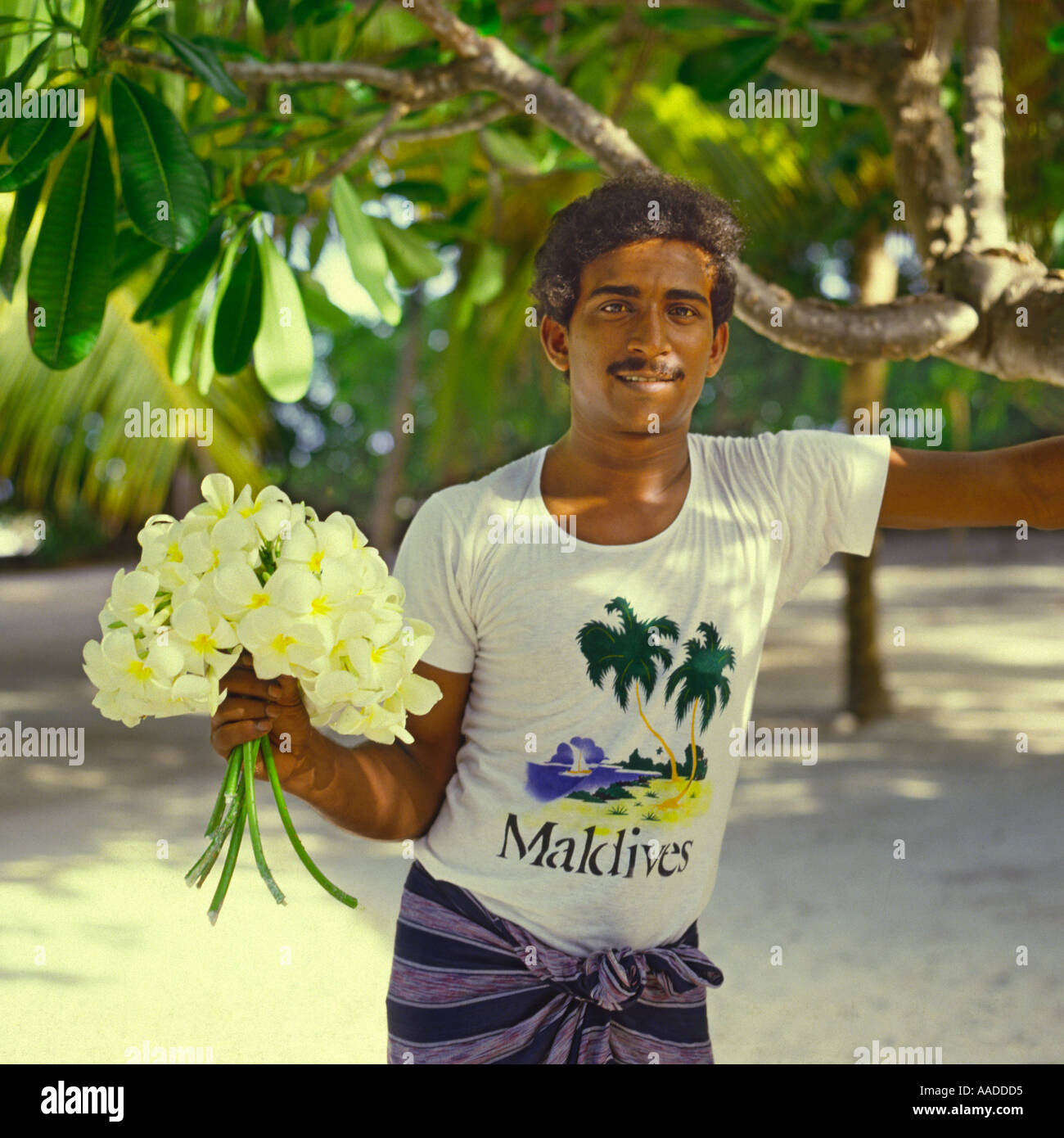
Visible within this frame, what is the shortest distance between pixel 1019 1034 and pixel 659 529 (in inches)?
113

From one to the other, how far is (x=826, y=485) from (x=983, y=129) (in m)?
0.71

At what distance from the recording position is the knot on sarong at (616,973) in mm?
1538

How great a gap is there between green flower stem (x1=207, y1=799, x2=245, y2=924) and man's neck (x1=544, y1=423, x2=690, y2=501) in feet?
1.95

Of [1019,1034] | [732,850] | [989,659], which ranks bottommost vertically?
[989,659]

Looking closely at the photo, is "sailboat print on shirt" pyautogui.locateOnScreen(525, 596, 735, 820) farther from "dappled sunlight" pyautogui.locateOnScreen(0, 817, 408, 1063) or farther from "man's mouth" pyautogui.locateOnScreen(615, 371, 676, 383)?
"dappled sunlight" pyautogui.locateOnScreen(0, 817, 408, 1063)

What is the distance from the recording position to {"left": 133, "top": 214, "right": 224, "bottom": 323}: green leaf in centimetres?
186

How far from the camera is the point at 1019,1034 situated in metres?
3.69

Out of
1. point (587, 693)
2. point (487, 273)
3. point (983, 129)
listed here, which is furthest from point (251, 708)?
point (487, 273)

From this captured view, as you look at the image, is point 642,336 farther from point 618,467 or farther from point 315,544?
point 315,544

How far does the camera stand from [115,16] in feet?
5.13

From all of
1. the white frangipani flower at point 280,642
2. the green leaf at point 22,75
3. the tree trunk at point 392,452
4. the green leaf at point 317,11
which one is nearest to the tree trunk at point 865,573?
the tree trunk at point 392,452

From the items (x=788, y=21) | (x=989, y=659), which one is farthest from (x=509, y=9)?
(x=989, y=659)

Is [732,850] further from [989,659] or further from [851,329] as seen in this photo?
[989,659]

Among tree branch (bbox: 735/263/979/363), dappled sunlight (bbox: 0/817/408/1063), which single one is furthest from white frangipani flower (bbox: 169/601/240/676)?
dappled sunlight (bbox: 0/817/408/1063)
